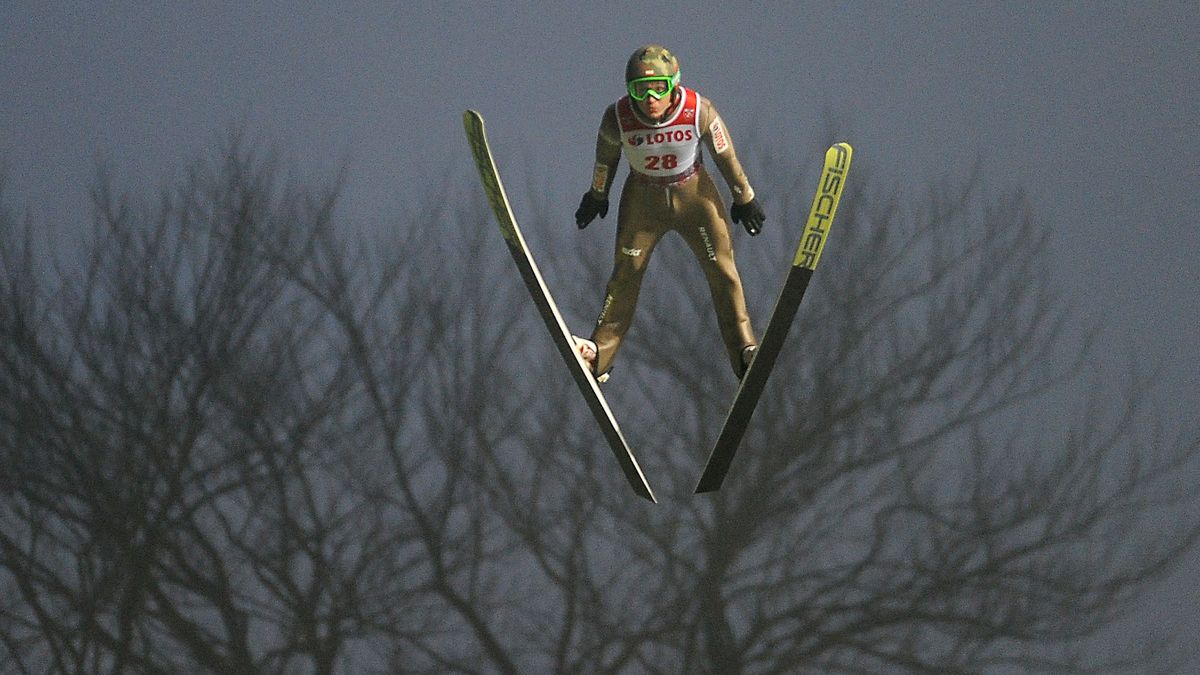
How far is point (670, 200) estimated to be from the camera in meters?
4.90

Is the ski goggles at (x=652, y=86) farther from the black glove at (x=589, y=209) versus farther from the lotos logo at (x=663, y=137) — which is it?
the black glove at (x=589, y=209)

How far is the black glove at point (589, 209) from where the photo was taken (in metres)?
5.00

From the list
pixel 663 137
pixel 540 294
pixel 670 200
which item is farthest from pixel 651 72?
pixel 540 294

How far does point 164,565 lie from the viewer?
28.6 feet

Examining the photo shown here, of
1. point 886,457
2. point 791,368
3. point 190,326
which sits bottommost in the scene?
point 886,457

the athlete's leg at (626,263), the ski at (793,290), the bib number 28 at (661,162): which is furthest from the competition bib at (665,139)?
the ski at (793,290)

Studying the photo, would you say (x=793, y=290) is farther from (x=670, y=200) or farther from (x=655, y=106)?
(x=655, y=106)

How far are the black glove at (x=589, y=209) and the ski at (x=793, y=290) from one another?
596 mm

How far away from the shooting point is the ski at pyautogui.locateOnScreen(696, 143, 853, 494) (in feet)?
15.5

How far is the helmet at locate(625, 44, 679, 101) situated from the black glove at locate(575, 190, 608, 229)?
16.9 inches

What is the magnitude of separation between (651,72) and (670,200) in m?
0.44

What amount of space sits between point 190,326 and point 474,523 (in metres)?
1.80

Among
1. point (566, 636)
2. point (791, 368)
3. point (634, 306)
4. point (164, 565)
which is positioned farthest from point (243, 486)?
point (634, 306)

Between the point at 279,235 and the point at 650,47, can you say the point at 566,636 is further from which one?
the point at 650,47
